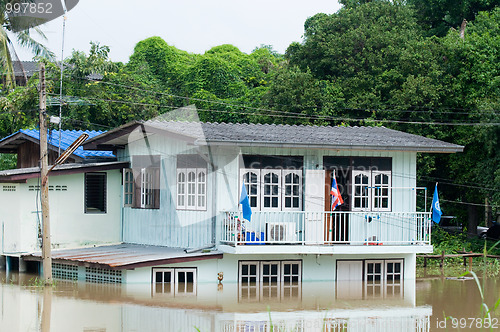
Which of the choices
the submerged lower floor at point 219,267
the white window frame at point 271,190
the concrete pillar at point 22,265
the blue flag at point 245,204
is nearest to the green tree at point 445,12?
the submerged lower floor at point 219,267

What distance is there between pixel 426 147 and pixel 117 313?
7.68 m

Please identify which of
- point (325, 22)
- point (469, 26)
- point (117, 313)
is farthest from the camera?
point (325, 22)

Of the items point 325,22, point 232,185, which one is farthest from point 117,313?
point 325,22

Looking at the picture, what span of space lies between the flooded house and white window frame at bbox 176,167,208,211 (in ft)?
0.08

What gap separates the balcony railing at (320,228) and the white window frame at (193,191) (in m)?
0.70

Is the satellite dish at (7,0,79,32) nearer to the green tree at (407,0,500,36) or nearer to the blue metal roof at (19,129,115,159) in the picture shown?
the blue metal roof at (19,129,115,159)

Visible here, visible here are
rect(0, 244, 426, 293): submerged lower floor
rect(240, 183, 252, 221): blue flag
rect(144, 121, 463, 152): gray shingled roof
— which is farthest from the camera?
rect(144, 121, 463, 152): gray shingled roof

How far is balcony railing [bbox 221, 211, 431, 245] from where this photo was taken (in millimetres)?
14352

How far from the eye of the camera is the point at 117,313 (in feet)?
37.3

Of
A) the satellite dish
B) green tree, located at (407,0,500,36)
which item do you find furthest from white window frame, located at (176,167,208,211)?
green tree, located at (407,0,500,36)

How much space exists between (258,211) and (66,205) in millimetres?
5048

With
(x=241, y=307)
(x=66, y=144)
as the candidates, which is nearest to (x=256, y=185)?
(x=241, y=307)

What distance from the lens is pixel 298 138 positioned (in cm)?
1502

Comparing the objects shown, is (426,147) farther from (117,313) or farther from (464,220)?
(464,220)
